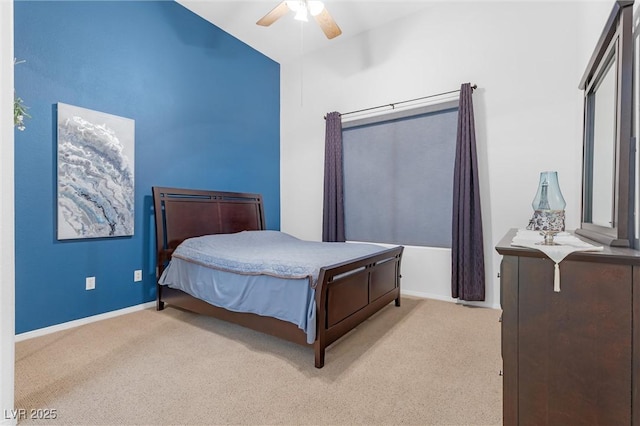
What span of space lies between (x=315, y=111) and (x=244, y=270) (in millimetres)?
2998

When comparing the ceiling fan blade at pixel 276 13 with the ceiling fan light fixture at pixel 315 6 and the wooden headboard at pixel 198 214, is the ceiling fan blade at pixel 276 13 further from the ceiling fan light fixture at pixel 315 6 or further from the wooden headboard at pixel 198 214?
the wooden headboard at pixel 198 214

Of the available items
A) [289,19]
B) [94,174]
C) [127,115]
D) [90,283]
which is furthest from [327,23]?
[90,283]

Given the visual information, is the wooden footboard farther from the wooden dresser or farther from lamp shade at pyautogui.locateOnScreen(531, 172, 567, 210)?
lamp shade at pyautogui.locateOnScreen(531, 172, 567, 210)

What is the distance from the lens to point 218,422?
5.04ft

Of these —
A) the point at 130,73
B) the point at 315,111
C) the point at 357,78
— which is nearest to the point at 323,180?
the point at 315,111

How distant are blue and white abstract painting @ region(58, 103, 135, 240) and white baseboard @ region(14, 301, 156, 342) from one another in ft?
2.52

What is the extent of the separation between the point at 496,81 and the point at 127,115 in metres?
3.85

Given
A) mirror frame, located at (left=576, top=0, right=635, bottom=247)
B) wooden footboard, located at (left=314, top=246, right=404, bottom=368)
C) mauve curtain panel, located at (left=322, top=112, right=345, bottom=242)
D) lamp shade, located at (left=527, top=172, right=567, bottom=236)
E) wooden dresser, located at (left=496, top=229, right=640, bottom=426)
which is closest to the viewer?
wooden dresser, located at (left=496, top=229, right=640, bottom=426)

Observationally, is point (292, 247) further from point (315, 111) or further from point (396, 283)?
point (315, 111)

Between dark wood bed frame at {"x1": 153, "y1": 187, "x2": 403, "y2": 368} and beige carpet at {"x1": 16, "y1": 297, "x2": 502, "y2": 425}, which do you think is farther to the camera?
dark wood bed frame at {"x1": 153, "y1": 187, "x2": 403, "y2": 368}

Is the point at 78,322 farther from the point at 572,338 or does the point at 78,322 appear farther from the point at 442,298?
the point at 442,298

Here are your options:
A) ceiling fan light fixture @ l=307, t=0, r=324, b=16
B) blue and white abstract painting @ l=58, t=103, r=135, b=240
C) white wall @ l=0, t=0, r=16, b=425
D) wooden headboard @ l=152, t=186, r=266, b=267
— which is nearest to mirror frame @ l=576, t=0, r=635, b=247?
ceiling fan light fixture @ l=307, t=0, r=324, b=16

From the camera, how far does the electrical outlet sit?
9.42 feet

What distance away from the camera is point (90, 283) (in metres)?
2.89
